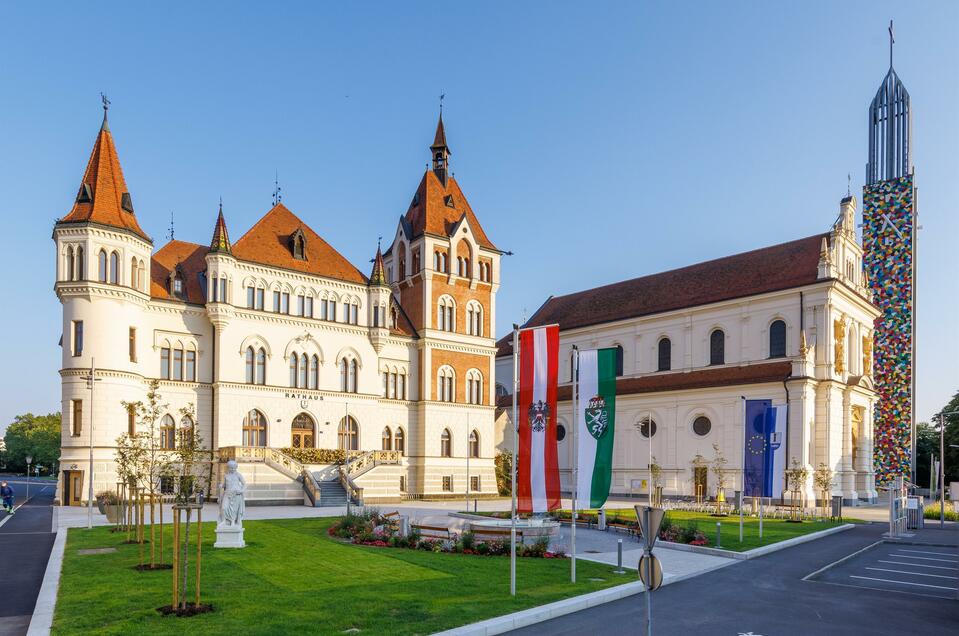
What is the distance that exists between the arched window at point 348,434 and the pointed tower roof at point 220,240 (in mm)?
13529

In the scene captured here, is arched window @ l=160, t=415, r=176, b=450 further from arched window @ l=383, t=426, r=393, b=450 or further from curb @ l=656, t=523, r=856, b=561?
curb @ l=656, t=523, r=856, b=561

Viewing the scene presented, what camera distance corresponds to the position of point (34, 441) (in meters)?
111

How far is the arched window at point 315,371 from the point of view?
49.8m

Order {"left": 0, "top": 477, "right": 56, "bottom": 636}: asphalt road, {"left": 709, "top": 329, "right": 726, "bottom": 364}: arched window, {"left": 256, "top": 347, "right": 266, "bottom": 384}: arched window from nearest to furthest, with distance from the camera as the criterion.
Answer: {"left": 0, "top": 477, "right": 56, "bottom": 636}: asphalt road
{"left": 256, "top": 347, "right": 266, "bottom": 384}: arched window
{"left": 709, "top": 329, "right": 726, "bottom": 364}: arched window

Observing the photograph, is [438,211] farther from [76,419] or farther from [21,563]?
[21,563]

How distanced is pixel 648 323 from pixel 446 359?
21.5 meters

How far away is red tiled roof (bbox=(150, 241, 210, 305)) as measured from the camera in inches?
1801

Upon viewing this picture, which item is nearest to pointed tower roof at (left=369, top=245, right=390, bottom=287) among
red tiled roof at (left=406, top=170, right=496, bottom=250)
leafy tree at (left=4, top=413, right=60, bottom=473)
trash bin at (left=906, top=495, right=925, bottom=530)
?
red tiled roof at (left=406, top=170, right=496, bottom=250)

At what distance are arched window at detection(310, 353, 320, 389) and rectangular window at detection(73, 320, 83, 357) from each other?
1411 centimetres

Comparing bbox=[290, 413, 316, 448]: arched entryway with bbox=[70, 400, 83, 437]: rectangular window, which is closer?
bbox=[70, 400, 83, 437]: rectangular window

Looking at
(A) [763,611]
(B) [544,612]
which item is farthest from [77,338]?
(A) [763,611]

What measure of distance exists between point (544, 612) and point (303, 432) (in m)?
36.3

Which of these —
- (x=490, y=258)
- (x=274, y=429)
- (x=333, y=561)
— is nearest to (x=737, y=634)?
(x=333, y=561)

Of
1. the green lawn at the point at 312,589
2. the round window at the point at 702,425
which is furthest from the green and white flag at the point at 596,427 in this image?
the round window at the point at 702,425
